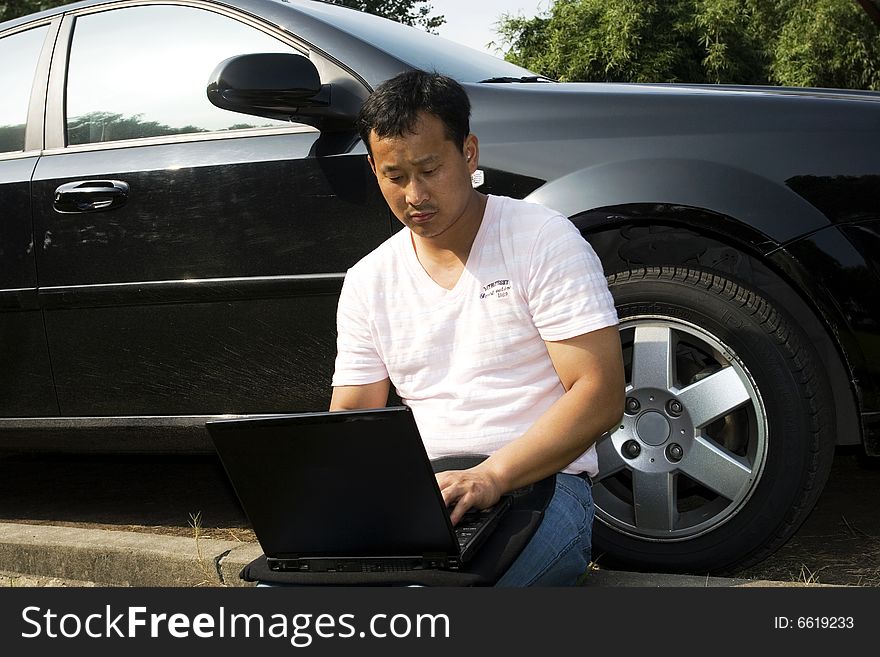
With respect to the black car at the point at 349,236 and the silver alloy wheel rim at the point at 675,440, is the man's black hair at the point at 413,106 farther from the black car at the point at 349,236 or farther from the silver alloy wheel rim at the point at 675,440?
the silver alloy wheel rim at the point at 675,440

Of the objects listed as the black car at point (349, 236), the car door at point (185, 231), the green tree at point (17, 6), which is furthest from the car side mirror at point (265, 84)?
the green tree at point (17, 6)

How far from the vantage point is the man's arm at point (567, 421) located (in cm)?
212

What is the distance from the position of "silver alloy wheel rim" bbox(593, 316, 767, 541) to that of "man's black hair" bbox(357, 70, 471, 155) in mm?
847

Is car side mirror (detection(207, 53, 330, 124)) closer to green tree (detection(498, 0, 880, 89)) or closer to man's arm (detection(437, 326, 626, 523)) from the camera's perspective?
man's arm (detection(437, 326, 626, 523))

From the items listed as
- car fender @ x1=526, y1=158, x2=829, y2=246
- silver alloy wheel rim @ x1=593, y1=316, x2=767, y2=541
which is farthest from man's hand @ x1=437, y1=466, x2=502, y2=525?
car fender @ x1=526, y1=158, x2=829, y2=246

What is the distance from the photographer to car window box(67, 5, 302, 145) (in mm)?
3334

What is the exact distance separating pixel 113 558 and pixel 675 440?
1.60 metres

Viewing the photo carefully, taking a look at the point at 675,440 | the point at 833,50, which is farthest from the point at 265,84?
the point at 833,50

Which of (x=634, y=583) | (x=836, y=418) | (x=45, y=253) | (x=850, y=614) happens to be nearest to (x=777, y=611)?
(x=850, y=614)

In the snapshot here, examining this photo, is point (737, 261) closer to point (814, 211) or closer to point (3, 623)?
point (814, 211)

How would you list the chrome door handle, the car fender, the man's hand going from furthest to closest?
1. the chrome door handle
2. the car fender
3. the man's hand

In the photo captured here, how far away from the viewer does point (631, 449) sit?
9.30ft

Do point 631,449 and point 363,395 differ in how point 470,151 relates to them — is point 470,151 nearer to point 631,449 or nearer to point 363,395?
point 363,395

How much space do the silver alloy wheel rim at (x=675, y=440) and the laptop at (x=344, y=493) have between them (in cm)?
80
